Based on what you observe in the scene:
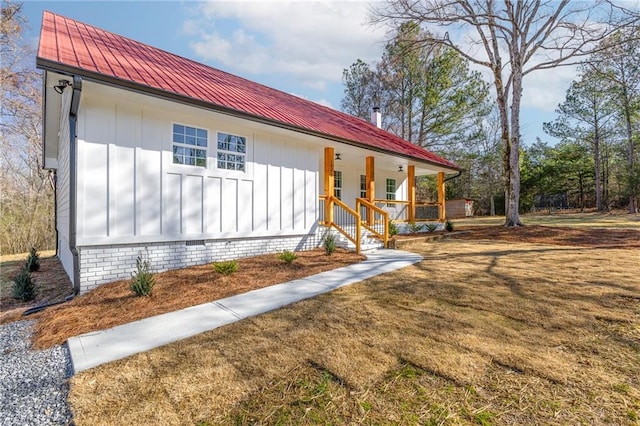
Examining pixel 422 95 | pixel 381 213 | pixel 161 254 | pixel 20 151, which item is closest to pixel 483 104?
pixel 422 95

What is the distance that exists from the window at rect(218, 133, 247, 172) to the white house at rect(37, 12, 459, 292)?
0.02m

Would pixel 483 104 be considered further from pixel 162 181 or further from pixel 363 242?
pixel 162 181

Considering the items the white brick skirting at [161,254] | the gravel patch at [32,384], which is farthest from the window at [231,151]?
the gravel patch at [32,384]

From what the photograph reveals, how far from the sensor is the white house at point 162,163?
16.2ft

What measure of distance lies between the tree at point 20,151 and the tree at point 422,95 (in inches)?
700

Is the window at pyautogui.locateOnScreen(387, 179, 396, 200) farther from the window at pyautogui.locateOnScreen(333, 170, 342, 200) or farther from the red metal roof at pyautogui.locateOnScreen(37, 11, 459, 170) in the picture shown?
the red metal roof at pyautogui.locateOnScreen(37, 11, 459, 170)

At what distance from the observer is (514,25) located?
12688mm

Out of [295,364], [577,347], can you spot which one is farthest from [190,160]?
[577,347]

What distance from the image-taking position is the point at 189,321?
3.59 m

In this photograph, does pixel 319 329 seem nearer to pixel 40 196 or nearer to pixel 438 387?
pixel 438 387

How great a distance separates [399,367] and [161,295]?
3724 millimetres

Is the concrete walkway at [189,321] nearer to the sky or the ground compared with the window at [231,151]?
nearer to the ground

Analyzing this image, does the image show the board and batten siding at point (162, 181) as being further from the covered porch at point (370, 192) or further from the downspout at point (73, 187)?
the covered porch at point (370, 192)

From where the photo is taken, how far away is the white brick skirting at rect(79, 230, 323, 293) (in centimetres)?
502
